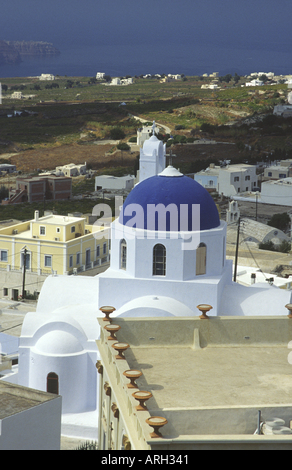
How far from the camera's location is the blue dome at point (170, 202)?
67.9 feet

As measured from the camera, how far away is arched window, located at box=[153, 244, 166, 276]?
20828 mm

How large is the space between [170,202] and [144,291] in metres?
3.06

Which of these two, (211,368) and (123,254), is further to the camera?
(123,254)

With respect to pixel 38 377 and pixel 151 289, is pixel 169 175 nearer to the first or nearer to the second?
pixel 151 289

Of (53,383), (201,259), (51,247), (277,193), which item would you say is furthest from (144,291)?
(277,193)

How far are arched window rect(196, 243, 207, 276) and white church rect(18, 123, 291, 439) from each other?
34 millimetres

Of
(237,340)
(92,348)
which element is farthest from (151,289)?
(237,340)

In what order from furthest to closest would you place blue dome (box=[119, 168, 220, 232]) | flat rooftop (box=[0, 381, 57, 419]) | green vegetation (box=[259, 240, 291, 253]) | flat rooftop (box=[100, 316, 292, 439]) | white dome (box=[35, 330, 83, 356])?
1. green vegetation (box=[259, 240, 291, 253])
2. blue dome (box=[119, 168, 220, 232])
3. white dome (box=[35, 330, 83, 356])
4. flat rooftop (box=[0, 381, 57, 419])
5. flat rooftop (box=[100, 316, 292, 439])

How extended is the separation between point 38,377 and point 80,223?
24.7 m

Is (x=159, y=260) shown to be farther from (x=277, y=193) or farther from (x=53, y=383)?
(x=277, y=193)

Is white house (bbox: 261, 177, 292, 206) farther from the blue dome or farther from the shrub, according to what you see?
the shrub

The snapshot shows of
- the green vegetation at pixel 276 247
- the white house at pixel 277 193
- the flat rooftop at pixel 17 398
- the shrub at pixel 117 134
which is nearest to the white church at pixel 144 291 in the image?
the flat rooftop at pixel 17 398

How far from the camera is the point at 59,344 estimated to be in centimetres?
2022

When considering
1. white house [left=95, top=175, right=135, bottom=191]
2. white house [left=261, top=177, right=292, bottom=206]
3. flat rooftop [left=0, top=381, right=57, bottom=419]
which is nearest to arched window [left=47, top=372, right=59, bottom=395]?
flat rooftop [left=0, top=381, right=57, bottom=419]
